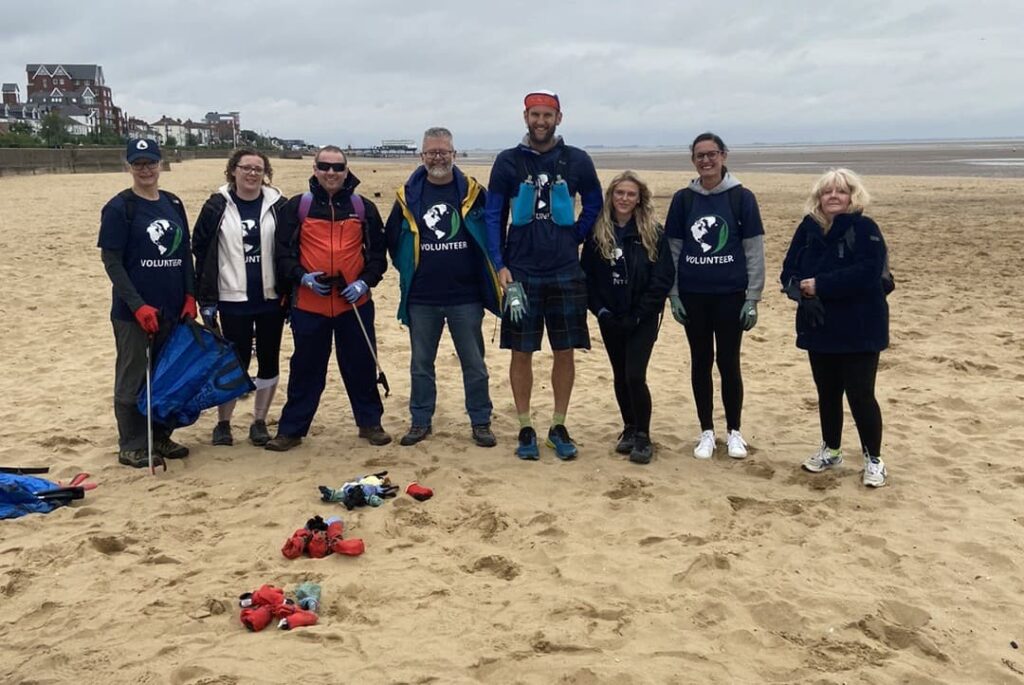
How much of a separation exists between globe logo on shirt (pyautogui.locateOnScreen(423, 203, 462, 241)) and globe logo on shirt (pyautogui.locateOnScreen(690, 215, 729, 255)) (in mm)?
1470

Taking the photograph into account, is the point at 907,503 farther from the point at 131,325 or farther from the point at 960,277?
the point at 960,277

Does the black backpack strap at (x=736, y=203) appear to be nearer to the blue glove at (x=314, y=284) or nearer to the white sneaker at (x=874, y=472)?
the white sneaker at (x=874, y=472)

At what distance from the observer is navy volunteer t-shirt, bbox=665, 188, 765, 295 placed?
492cm

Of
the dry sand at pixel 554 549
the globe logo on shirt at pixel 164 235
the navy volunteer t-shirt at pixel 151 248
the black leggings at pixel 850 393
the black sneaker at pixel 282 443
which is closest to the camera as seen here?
the dry sand at pixel 554 549

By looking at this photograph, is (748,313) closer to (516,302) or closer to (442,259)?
(516,302)

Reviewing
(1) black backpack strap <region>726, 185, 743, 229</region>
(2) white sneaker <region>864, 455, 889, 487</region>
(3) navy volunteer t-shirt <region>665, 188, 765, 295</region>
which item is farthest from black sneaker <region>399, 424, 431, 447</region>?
(2) white sneaker <region>864, 455, 889, 487</region>

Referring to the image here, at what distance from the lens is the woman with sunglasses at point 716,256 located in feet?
16.1

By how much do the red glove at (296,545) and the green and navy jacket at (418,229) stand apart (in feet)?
6.06

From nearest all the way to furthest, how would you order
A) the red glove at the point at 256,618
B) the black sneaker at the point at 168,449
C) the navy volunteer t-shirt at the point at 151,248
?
the red glove at the point at 256,618
the navy volunteer t-shirt at the point at 151,248
the black sneaker at the point at 168,449

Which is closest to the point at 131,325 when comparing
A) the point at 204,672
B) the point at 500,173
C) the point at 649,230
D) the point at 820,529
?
the point at 500,173

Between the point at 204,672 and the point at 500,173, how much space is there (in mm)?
3163

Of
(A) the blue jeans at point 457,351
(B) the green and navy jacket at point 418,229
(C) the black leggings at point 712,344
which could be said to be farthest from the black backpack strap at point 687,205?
(A) the blue jeans at point 457,351

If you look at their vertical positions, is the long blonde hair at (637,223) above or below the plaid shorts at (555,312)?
above

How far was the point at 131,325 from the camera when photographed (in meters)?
5.05
